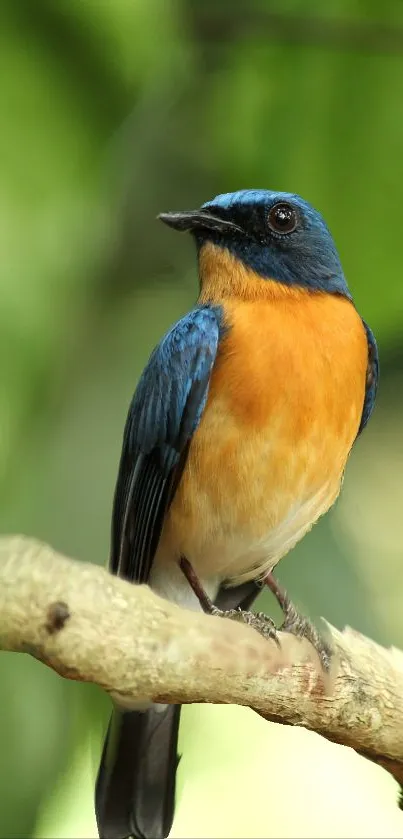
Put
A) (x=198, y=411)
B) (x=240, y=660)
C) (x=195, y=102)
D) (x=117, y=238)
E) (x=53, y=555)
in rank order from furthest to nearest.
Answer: (x=198, y=411) < (x=117, y=238) < (x=195, y=102) < (x=240, y=660) < (x=53, y=555)

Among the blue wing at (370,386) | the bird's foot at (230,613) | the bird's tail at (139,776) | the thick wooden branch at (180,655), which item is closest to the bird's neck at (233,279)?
the blue wing at (370,386)

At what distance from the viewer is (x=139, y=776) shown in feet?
8.46

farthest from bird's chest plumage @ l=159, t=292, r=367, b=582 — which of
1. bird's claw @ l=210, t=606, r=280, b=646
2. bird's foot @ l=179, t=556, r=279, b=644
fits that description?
bird's claw @ l=210, t=606, r=280, b=646

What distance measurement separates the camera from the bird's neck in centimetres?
258

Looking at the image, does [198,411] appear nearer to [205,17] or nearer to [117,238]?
[117,238]

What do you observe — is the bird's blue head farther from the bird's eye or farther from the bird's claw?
the bird's claw

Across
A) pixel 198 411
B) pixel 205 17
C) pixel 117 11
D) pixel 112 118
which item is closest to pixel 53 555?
pixel 112 118

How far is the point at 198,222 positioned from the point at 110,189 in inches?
25.0

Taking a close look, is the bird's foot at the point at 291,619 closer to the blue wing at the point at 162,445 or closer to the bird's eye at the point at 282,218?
the blue wing at the point at 162,445

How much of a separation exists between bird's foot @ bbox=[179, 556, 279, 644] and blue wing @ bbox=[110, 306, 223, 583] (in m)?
0.17

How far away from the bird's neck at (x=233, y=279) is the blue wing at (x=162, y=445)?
6cm

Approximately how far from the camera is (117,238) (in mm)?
2102

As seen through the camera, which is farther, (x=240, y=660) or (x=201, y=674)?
(x=240, y=660)

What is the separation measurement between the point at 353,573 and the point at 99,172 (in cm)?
84
